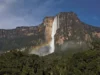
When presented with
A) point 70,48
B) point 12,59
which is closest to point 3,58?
point 12,59

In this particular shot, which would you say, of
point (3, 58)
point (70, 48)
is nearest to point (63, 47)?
point (70, 48)

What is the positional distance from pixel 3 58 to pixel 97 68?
23.5 meters

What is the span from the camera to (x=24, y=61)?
70.6m

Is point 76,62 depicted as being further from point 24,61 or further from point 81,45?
point 81,45

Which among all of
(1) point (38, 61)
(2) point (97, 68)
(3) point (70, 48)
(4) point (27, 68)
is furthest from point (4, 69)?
(3) point (70, 48)

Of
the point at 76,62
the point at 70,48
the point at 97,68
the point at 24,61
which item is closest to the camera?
the point at 97,68

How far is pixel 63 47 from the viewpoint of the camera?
637 feet

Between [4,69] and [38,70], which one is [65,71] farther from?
[4,69]

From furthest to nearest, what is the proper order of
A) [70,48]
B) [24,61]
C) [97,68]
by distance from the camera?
[70,48], [24,61], [97,68]

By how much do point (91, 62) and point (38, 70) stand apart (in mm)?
11140

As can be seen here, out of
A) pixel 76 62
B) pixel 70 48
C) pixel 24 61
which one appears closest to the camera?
pixel 76 62

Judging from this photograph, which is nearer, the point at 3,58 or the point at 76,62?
the point at 76,62

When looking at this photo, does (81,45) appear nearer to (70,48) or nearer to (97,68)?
(70,48)

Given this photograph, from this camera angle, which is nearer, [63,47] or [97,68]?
[97,68]
